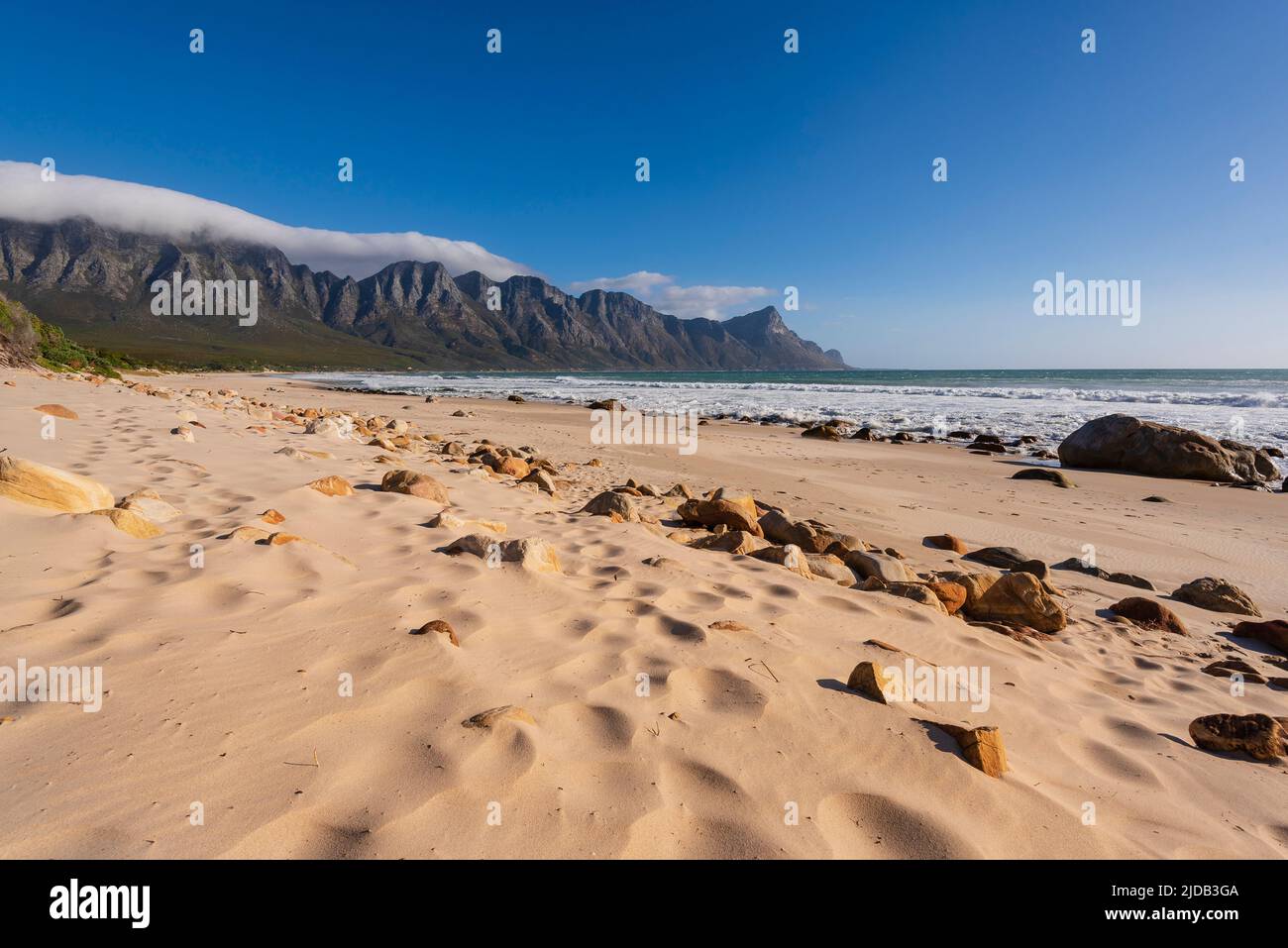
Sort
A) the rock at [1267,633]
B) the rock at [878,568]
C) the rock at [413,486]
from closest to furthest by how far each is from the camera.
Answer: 1. the rock at [1267,633]
2. the rock at [878,568]
3. the rock at [413,486]

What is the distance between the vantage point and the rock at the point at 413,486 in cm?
575

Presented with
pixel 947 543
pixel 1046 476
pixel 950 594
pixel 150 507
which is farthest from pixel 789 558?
pixel 1046 476

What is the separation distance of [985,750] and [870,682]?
0.55 m

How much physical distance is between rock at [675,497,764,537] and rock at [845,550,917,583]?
1.26 meters

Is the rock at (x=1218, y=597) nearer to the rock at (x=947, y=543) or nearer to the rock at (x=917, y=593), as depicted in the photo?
the rock at (x=947, y=543)

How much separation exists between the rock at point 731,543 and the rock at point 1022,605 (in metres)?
1.87

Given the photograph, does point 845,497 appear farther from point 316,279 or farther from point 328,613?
point 316,279

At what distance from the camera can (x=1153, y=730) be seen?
9.49 feet

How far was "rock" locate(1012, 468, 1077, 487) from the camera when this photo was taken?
10.8 m

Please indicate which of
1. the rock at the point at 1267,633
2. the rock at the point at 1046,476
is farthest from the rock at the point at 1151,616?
the rock at the point at 1046,476

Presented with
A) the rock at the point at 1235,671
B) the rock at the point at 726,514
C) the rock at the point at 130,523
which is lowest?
the rock at the point at 1235,671

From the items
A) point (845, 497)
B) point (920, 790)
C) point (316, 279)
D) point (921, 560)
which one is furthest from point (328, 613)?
point (316, 279)

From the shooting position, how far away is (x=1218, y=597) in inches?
197

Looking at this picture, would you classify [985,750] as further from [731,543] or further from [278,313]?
[278,313]
